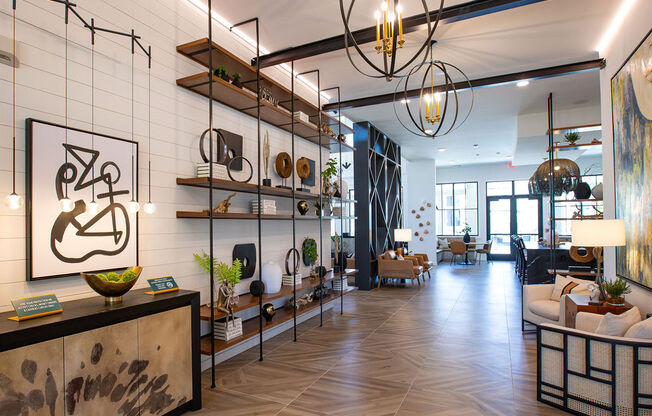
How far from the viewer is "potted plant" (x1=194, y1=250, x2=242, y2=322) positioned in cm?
383

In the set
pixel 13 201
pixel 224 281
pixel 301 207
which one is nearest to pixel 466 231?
pixel 301 207

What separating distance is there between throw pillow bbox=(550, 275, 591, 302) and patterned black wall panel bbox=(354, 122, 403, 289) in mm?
4090

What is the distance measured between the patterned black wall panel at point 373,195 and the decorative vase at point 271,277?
403cm

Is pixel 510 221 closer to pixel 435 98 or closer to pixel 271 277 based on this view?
pixel 435 98

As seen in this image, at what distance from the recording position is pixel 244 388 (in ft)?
11.4

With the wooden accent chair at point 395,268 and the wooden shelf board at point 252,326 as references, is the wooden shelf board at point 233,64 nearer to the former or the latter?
the wooden shelf board at point 252,326

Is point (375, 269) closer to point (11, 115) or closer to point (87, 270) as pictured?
point (87, 270)

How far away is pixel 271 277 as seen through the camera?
186 inches

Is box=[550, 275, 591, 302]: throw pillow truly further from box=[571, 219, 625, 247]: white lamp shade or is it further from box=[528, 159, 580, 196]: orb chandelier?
box=[528, 159, 580, 196]: orb chandelier

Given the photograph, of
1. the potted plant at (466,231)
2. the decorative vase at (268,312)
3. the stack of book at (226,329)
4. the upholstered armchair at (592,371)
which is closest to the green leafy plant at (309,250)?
the decorative vase at (268,312)

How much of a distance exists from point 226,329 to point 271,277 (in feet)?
3.38

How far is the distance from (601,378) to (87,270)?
3837mm

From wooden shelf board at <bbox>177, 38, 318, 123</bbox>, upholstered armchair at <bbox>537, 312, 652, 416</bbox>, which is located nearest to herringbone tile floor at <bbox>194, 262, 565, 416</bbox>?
upholstered armchair at <bbox>537, 312, 652, 416</bbox>

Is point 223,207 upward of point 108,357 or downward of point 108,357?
upward
